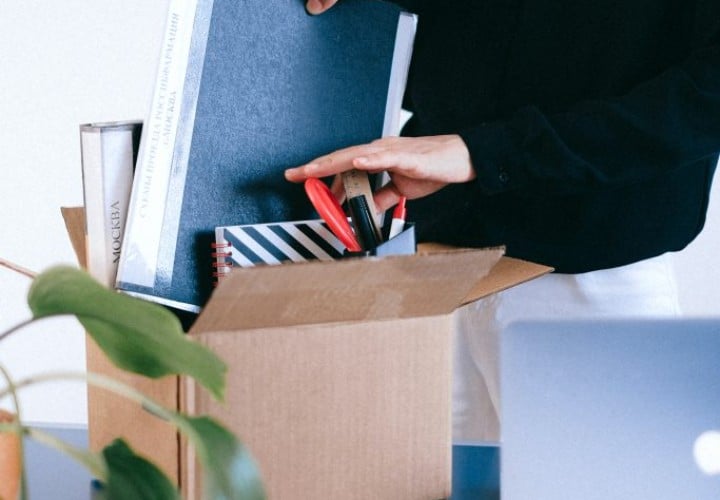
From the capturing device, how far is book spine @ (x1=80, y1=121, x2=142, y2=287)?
0.76 metres

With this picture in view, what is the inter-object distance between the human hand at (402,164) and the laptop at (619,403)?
0.68 ft

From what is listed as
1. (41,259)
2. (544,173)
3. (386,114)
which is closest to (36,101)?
(41,259)

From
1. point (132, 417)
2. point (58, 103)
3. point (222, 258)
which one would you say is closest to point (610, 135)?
point (222, 258)

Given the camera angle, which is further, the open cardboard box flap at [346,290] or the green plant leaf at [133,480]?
the open cardboard box flap at [346,290]

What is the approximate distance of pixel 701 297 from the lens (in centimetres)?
218

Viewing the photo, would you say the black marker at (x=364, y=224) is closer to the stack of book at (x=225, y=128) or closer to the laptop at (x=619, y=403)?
the stack of book at (x=225, y=128)

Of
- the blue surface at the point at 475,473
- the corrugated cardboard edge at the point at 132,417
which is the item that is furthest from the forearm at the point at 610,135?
the corrugated cardboard edge at the point at 132,417

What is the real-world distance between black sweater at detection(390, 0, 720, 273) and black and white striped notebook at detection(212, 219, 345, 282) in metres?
0.16

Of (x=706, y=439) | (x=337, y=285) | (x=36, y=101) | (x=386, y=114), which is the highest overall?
(x=36, y=101)

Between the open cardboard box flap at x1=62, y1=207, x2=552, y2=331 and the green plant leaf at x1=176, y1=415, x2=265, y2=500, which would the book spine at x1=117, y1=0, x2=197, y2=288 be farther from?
the green plant leaf at x1=176, y1=415, x2=265, y2=500

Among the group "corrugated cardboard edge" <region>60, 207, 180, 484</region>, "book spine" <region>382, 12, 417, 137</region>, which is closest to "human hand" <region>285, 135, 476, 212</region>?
"book spine" <region>382, 12, 417, 137</region>

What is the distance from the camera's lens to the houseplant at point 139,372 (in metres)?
0.47

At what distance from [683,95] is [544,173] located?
0.48 ft

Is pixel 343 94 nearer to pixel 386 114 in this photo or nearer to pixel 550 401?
pixel 386 114
